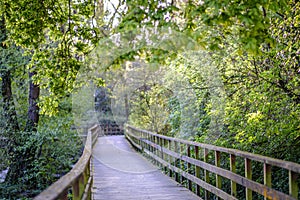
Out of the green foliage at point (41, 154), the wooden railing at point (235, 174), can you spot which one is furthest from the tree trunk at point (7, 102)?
the wooden railing at point (235, 174)

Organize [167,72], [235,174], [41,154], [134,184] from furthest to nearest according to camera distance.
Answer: [41,154]
[167,72]
[134,184]
[235,174]

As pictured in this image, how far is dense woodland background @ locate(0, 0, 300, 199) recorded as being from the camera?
3.60m

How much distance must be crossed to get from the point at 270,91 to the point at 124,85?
32.8 ft

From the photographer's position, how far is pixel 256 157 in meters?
3.68

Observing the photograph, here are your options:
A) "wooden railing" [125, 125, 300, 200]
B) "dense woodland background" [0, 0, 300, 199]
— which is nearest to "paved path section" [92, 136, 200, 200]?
"wooden railing" [125, 125, 300, 200]

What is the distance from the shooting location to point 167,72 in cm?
1034

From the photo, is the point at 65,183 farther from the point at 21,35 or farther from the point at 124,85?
the point at 124,85

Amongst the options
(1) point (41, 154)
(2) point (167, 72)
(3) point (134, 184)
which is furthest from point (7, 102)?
(3) point (134, 184)

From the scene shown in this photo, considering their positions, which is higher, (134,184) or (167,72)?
(167,72)

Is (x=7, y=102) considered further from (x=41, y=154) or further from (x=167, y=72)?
(x=167, y=72)

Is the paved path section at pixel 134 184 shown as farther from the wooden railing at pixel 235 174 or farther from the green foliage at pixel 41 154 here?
the green foliage at pixel 41 154

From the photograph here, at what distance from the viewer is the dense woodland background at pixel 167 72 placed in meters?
3.60

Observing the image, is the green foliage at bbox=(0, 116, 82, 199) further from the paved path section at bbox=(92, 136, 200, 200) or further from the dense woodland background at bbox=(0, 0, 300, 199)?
the paved path section at bbox=(92, 136, 200, 200)

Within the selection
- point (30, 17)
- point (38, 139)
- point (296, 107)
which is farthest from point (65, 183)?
point (38, 139)
